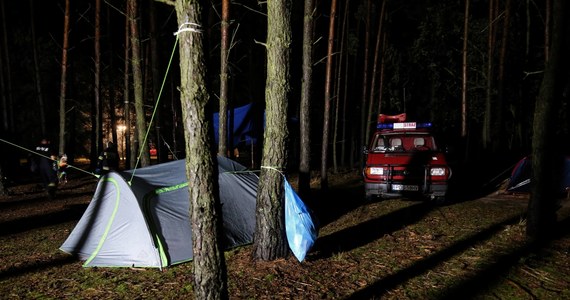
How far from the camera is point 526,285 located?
445 centimetres

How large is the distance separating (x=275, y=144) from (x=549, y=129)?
4382mm

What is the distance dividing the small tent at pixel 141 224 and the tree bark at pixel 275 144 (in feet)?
1.13

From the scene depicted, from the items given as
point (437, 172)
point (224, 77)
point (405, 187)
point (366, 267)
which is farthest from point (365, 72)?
point (366, 267)

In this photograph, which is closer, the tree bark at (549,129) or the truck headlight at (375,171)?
the tree bark at (549,129)

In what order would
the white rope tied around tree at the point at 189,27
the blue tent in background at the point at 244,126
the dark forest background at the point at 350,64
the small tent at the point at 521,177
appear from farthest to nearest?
the dark forest background at the point at 350,64 < the blue tent in background at the point at 244,126 < the small tent at the point at 521,177 < the white rope tied around tree at the point at 189,27

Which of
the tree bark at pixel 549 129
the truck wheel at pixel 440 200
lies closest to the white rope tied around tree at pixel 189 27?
the tree bark at pixel 549 129

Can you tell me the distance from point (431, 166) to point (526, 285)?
182 inches

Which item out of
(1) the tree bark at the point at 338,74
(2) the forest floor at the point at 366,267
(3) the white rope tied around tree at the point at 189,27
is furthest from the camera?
(1) the tree bark at the point at 338,74

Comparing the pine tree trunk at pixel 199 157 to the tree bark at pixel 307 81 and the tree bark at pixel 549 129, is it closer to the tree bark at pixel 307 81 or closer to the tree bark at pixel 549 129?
the tree bark at pixel 549 129

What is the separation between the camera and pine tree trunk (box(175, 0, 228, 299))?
3123 mm

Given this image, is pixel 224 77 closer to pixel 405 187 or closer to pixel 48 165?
pixel 48 165

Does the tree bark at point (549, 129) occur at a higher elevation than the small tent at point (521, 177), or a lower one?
higher

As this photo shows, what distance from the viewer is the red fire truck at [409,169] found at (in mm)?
8867

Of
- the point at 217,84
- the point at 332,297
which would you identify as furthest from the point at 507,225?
the point at 217,84
